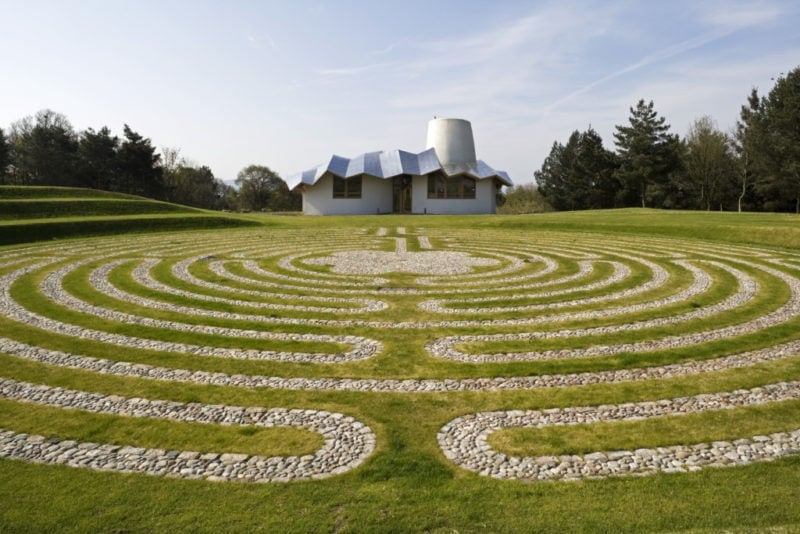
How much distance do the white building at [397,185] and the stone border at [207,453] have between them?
5118cm

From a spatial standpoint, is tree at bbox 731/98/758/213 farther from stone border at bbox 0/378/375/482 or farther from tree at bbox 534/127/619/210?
stone border at bbox 0/378/375/482

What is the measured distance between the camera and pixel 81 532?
4.98 m

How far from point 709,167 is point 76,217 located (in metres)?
68.9

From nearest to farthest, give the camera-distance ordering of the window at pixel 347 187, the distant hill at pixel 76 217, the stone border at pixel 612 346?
the stone border at pixel 612 346 → the distant hill at pixel 76 217 → the window at pixel 347 187

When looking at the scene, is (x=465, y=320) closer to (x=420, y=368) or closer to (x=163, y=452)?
(x=420, y=368)

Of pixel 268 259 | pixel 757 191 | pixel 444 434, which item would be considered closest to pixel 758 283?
pixel 444 434

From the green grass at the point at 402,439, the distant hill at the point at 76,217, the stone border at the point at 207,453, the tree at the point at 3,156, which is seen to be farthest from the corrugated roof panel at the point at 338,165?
the stone border at the point at 207,453

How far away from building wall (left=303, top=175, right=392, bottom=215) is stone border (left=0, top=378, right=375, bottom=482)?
5211 cm

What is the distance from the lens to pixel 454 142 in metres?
63.2

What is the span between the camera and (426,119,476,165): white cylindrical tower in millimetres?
63062

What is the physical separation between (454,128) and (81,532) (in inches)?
2436

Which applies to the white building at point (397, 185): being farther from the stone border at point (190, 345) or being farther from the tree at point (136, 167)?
the stone border at point (190, 345)

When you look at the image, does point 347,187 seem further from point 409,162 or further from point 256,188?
point 256,188

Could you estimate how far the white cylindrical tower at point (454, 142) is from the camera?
63.1 meters
